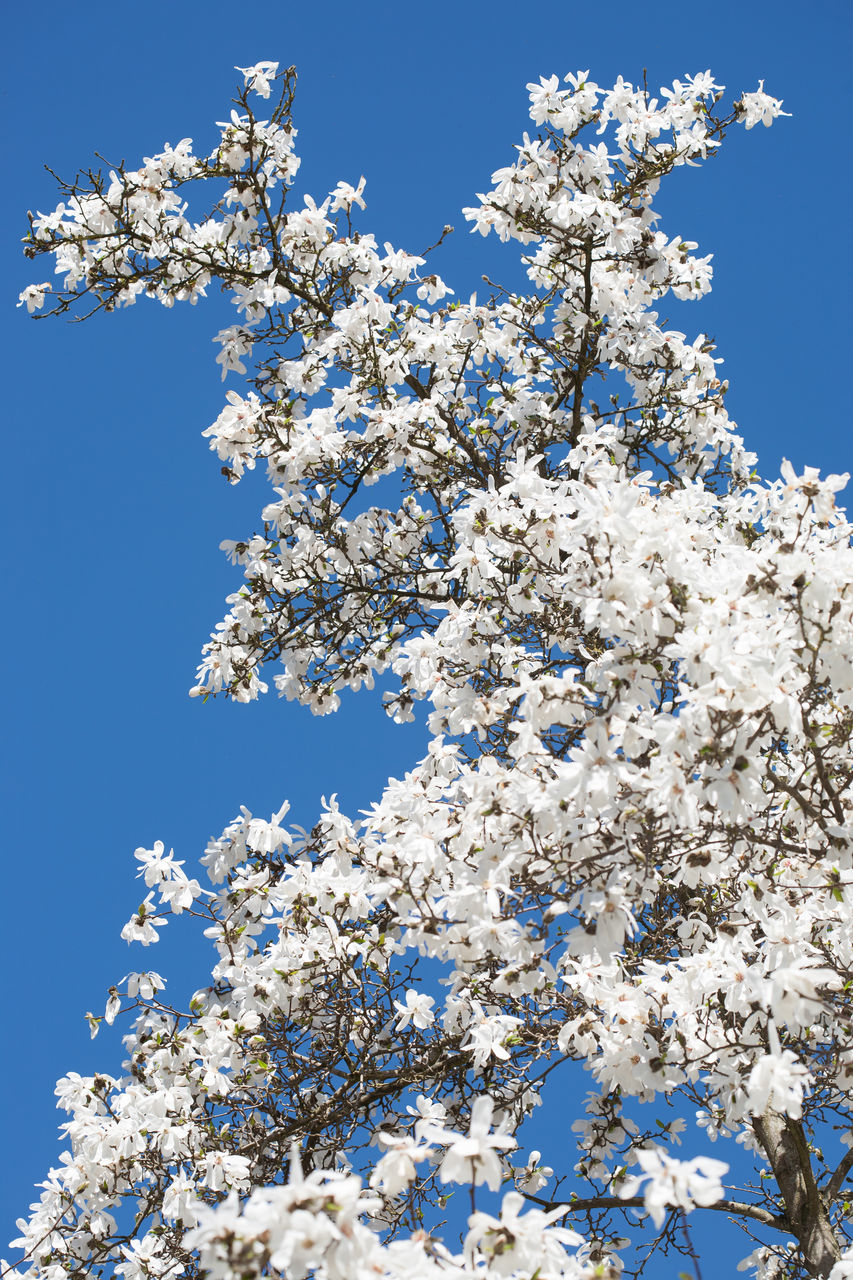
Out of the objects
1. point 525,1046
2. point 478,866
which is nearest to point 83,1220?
point 525,1046

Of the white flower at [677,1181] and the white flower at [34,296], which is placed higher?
the white flower at [34,296]

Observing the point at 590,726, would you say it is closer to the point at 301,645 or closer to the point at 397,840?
the point at 397,840

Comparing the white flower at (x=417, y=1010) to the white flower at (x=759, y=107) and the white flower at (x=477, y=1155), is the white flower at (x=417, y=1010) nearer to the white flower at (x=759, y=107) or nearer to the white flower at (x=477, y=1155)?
the white flower at (x=477, y=1155)

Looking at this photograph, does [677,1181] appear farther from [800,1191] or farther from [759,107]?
[759,107]

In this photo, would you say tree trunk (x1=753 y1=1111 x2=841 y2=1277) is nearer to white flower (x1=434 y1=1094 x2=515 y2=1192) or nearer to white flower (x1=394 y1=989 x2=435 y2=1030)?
white flower (x1=394 y1=989 x2=435 y2=1030)

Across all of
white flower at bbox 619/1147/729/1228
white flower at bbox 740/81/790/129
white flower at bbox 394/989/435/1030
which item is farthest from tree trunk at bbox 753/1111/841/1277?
white flower at bbox 740/81/790/129

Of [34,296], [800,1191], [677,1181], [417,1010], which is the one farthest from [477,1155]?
[34,296]

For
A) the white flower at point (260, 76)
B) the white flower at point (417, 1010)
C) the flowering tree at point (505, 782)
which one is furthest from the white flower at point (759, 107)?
the white flower at point (417, 1010)

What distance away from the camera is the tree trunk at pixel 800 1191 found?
5.57 metres

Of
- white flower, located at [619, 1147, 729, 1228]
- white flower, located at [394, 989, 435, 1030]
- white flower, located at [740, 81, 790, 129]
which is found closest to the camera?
white flower, located at [619, 1147, 729, 1228]

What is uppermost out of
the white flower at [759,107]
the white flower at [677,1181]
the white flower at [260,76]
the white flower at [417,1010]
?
the white flower at [260,76]

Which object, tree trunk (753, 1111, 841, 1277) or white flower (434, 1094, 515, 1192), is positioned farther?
tree trunk (753, 1111, 841, 1277)

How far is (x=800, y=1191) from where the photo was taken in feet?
19.0

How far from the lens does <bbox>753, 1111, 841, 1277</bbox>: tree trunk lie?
5.57m
